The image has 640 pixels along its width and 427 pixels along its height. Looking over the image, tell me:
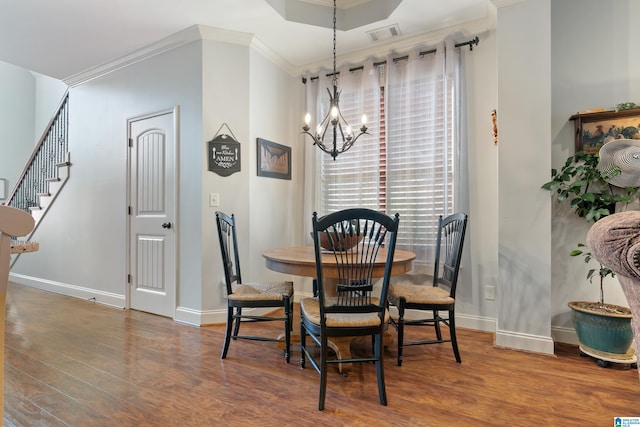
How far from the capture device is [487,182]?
9.32 feet

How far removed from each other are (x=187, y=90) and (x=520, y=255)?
10.7ft

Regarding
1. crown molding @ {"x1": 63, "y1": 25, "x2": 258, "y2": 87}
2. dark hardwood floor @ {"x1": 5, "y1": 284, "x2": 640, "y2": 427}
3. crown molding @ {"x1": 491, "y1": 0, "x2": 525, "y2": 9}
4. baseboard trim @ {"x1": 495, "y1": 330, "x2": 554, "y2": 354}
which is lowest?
dark hardwood floor @ {"x1": 5, "y1": 284, "x2": 640, "y2": 427}

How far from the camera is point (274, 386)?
6.29ft

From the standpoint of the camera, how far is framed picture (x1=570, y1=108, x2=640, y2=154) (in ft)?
7.63

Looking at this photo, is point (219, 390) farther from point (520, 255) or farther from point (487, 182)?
point (487, 182)

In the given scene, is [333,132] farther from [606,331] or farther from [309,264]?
[606,331]

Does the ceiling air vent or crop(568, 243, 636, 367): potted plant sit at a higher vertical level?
the ceiling air vent

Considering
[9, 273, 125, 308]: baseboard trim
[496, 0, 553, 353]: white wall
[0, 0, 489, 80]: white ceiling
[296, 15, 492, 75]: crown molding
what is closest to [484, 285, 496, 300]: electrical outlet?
[496, 0, 553, 353]: white wall

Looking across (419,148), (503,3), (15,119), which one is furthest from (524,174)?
(15,119)

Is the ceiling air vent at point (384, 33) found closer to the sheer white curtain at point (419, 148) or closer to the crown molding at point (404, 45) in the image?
the crown molding at point (404, 45)

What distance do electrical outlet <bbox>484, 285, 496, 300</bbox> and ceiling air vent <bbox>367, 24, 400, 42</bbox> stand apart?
97.6 inches

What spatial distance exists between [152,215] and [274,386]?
2.32 m

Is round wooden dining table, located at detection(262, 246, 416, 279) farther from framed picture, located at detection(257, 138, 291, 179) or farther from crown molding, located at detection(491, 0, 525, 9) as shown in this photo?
crown molding, located at detection(491, 0, 525, 9)

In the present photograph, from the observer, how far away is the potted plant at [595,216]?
2123mm
